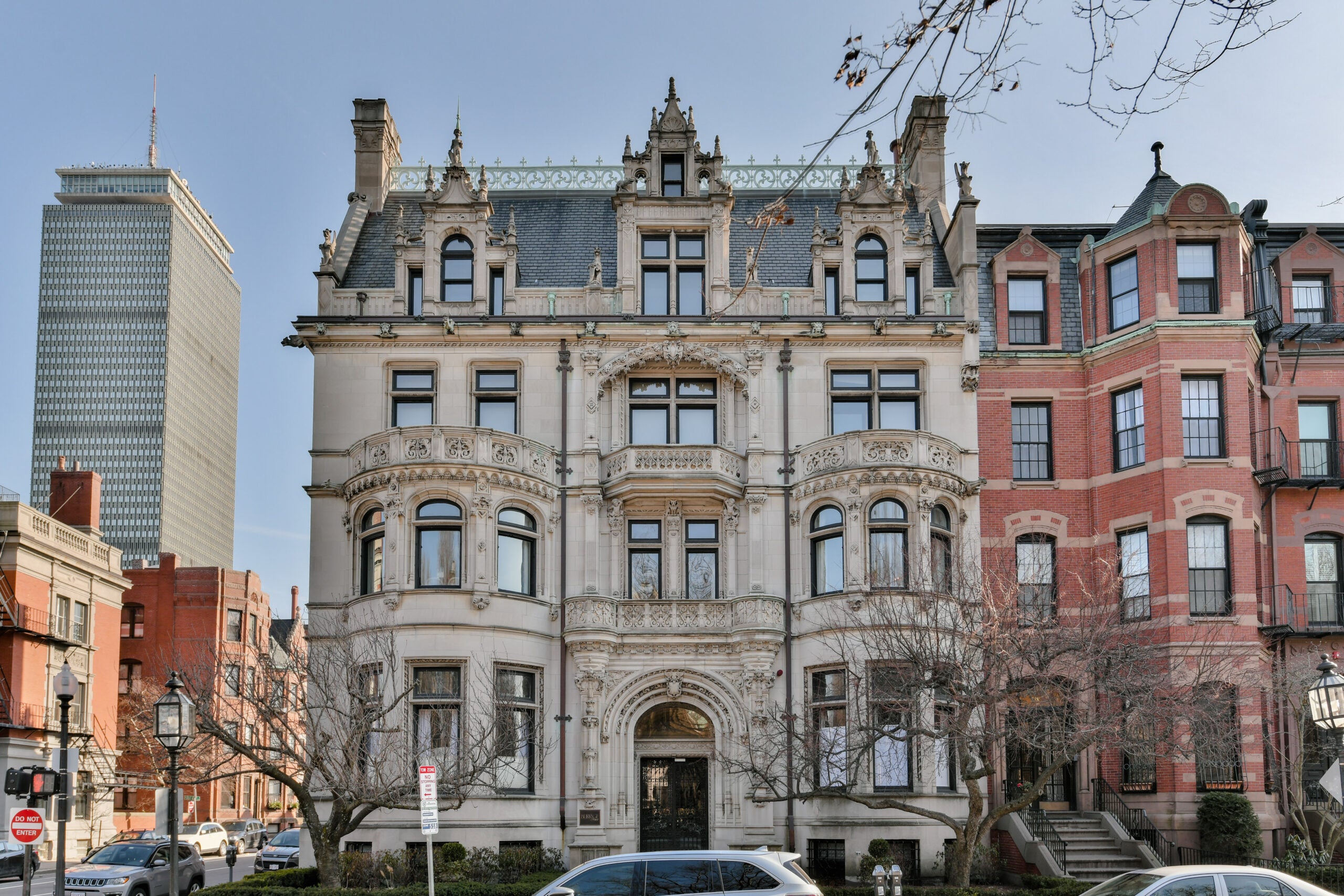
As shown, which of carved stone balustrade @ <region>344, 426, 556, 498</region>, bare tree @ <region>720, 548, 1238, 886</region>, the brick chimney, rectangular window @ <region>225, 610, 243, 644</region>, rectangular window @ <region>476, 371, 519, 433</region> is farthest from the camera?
A: rectangular window @ <region>225, 610, 243, 644</region>

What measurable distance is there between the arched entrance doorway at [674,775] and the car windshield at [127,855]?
37.6 ft

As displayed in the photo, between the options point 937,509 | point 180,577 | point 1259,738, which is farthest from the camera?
point 180,577

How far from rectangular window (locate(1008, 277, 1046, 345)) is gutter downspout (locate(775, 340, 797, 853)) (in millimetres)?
6076

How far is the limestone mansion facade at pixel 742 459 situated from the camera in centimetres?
3269

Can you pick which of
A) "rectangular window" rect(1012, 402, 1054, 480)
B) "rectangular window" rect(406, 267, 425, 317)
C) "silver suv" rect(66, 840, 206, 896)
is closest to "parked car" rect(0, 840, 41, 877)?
"silver suv" rect(66, 840, 206, 896)

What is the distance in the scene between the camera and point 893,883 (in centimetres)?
2567

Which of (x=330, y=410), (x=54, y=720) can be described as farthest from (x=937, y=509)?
(x=54, y=720)

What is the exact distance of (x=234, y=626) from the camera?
270 ft

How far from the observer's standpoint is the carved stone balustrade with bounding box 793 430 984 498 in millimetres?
33312

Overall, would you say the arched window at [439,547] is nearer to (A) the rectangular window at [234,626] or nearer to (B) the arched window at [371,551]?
(B) the arched window at [371,551]

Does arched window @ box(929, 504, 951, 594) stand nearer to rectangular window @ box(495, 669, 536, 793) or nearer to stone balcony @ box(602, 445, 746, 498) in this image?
stone balcony @ box(602, 445, 746, 498)

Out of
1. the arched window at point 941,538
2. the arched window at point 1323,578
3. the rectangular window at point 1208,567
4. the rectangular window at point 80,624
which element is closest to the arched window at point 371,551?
the arched window at point 941,538

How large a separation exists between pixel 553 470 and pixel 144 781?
44.2 meters

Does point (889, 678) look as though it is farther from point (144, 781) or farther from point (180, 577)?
point (180, 577)
